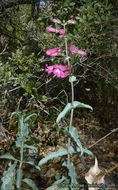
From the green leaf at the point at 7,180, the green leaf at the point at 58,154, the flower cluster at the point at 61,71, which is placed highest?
the flower cluster at the point at 61,71

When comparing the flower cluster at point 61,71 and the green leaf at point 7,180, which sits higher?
the flower cluster at point 61,71

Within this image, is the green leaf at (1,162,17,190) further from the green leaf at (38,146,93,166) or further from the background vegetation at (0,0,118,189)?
the background vegetation at (0,0,118,189)

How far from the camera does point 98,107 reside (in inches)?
98.1

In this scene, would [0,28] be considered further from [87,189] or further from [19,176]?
[87,189]

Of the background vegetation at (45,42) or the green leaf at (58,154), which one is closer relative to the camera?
the green leaf at (58,154)

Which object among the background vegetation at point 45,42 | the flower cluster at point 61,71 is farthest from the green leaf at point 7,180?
the background vegetation at point 45,42

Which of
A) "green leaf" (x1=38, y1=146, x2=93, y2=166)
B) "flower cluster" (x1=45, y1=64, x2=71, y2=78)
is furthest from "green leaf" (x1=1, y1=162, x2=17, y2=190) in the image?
"flower cluster" (x1=45, y1=64, x2=71, y2=78)

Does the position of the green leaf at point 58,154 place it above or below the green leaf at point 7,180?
above

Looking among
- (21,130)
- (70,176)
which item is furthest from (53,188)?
(21,130)

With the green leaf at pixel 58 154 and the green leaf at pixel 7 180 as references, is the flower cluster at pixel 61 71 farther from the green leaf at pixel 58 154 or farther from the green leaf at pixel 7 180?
the green leaf at pixel 7 180

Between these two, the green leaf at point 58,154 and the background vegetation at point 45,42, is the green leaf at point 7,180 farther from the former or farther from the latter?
the background vegetation at point 45,42

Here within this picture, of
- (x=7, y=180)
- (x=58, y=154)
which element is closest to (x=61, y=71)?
(x=58, y=154)

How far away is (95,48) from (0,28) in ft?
2.76

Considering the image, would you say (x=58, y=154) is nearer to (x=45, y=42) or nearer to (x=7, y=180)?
Answer: (x=7, y=180)
